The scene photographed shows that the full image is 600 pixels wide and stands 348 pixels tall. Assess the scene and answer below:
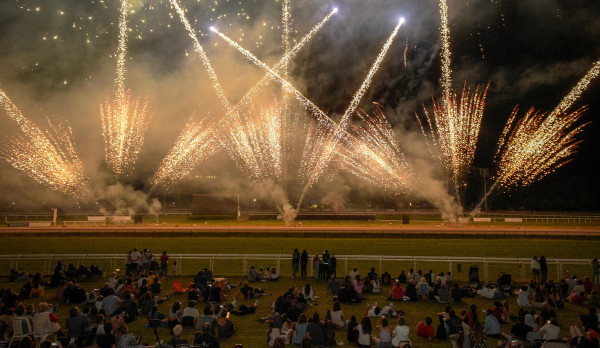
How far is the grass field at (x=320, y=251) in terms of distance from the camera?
45.7 ft

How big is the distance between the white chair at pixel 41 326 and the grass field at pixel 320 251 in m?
2.62

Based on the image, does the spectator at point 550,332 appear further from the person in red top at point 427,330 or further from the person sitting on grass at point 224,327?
the person sitting on grass at point 224,327

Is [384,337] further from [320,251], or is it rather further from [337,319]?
[320,251]

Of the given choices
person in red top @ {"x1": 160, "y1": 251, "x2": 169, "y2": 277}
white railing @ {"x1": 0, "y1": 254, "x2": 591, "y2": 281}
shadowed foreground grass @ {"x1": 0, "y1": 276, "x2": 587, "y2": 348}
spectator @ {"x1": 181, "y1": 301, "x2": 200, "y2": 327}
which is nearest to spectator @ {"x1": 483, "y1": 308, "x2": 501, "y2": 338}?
shadowed foreground grass @ {"x1": 0, "y1": 276, "x2": 587, "y2": 348}

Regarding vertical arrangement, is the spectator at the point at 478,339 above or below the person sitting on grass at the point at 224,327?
above

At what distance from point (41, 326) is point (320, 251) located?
73.9 feet

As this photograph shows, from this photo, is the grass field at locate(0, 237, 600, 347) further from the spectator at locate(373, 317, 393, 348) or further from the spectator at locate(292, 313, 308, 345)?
the spectator at locate(373, 317, 393, 348)

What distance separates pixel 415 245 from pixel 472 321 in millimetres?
23435

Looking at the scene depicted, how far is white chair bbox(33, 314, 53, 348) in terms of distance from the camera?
425 inches

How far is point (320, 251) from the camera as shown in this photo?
3172 centimetres

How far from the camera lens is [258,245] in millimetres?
35312

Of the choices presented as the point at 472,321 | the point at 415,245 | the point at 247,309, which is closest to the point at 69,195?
the point at 415,245

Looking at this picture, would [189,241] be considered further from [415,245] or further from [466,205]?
[466,205]

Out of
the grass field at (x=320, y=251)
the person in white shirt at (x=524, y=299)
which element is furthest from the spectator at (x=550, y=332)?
the person in white shirt at (x=524, y=299)
